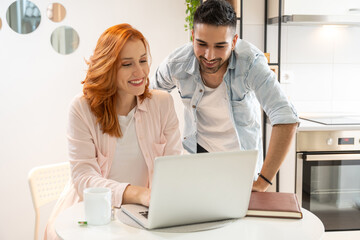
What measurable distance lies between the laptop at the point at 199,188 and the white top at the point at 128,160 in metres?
0.40

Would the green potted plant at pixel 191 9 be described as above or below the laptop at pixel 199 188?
above

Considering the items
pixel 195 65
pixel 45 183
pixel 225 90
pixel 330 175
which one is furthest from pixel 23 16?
pixel 330 175

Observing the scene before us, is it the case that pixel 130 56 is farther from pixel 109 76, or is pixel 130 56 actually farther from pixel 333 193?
pixel 333 193

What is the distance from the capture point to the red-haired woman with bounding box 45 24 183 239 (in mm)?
1664

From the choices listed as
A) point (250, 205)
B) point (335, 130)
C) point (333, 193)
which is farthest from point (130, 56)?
point (333, 193)

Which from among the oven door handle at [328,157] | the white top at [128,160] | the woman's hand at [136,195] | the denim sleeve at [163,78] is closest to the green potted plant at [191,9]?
the denim sleeve at [163,78]

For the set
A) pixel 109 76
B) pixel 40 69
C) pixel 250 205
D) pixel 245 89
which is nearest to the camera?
pixel 250 205

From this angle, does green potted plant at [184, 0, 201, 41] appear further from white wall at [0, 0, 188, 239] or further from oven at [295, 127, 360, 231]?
oven at [295, 127, 360, 231]

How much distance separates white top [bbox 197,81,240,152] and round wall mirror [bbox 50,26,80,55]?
→ 1507mm

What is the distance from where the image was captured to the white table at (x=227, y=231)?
123cm

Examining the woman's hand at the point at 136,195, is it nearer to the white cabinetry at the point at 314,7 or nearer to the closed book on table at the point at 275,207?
the closed book on table at the point at 275,207

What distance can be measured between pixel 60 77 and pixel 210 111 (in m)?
1.58

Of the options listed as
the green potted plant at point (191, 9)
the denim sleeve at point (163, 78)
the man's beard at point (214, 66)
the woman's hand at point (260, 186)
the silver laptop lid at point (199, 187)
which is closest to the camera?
the silver laptop lid at point (199, 187)

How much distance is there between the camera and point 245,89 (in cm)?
202
